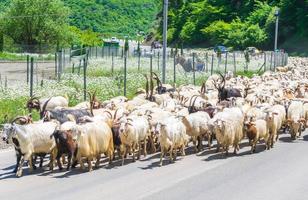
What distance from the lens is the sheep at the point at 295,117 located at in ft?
67.8

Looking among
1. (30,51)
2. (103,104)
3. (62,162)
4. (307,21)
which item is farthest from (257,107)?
(307,21)

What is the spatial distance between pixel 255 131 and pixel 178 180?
430 cm

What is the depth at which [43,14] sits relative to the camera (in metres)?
72.8

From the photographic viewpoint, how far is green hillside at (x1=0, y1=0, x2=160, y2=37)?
418ft

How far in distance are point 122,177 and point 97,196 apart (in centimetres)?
193

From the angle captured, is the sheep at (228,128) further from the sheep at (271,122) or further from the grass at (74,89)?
the grass at (74,89)

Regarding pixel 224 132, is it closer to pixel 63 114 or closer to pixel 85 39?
pixel 63 114

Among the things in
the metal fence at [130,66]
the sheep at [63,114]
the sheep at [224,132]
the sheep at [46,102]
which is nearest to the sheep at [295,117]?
the sheep at [224,132]

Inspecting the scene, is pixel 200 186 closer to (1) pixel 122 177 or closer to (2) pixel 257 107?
(1) pixel 122 177

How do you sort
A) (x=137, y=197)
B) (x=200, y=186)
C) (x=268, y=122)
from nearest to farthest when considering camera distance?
(x=137, y=197) → (x=200, y=186) → (x=268, y=122)

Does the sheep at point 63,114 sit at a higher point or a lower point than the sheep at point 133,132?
higher

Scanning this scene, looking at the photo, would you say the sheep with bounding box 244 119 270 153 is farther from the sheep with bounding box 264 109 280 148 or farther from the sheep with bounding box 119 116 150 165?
the sheep with bounding box 119 116 150 165

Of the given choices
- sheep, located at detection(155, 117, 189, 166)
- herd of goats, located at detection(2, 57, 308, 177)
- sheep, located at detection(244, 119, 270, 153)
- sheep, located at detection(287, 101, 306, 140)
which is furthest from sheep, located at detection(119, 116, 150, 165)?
sheep, located at detection(287, 101, 306, 140)

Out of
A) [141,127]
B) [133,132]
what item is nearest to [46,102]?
[141,127]
